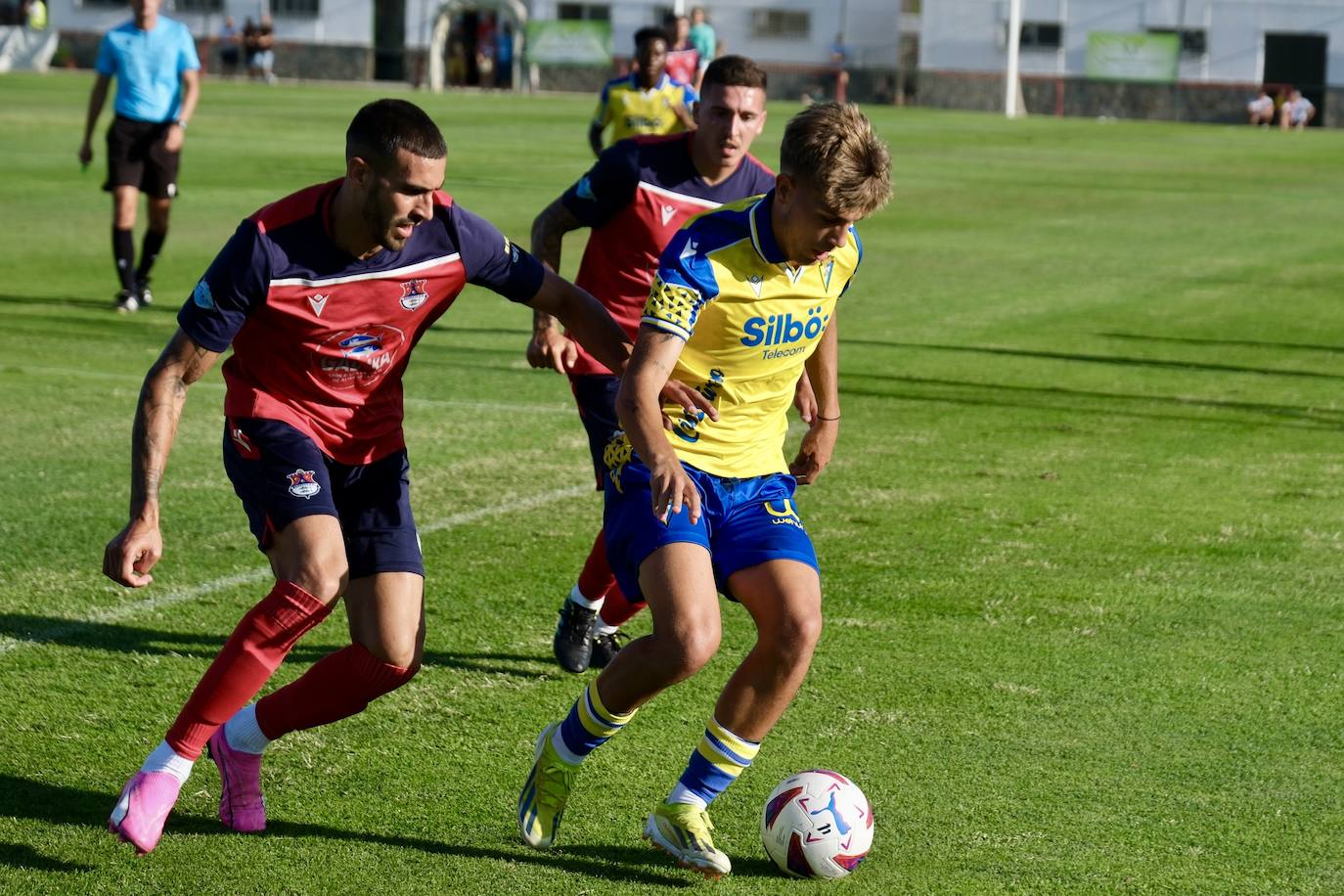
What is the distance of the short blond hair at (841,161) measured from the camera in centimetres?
425

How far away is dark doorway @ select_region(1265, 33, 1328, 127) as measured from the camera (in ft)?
185

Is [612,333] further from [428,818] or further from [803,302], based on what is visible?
[428,818]

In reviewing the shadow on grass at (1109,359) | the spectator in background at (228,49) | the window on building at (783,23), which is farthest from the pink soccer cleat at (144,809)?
the spectator in background at (228,49)

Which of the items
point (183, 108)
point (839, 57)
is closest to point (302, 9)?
point (839, 57)

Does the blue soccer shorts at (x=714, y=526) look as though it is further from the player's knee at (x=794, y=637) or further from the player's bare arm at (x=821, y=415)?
the player's bare arm at (x=821, y=415)

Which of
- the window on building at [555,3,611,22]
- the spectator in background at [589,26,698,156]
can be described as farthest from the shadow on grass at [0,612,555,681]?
the window on building at [555,3,611,22]

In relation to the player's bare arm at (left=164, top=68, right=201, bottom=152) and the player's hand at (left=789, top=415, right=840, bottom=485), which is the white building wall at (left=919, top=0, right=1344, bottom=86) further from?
the player's hand at (left=789, top=415, right=840, bottom=485)

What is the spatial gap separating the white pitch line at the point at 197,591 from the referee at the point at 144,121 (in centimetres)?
627

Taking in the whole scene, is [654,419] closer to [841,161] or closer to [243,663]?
[841,161]

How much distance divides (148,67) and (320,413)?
958 centimetres

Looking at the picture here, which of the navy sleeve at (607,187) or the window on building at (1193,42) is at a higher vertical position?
the window on building at (1193,42)

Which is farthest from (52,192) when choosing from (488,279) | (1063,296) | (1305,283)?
(488,279)

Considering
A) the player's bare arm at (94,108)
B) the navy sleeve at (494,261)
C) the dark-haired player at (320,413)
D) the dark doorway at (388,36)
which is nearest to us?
the dark-haired player at (320,413)

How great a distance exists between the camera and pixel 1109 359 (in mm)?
12375
